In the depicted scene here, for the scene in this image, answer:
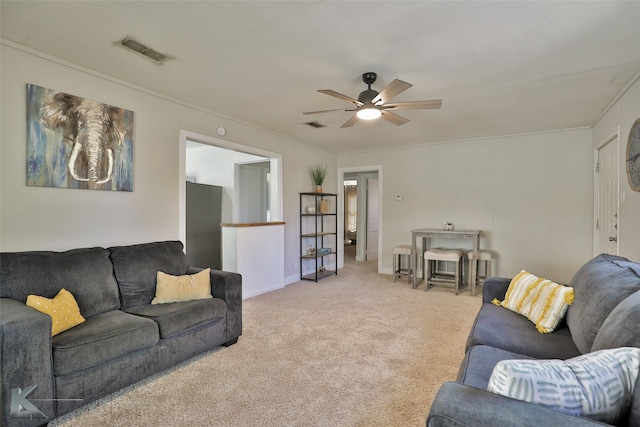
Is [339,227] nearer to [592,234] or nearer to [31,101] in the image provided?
[592,234]

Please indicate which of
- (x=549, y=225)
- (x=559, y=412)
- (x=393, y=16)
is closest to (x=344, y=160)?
(x=549, y=225)

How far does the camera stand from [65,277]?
2.30m

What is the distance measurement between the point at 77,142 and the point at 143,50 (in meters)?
0.97

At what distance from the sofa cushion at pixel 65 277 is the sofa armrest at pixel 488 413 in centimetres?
246

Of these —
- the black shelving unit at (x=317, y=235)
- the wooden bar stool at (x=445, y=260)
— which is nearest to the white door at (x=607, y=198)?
the wooden bar stool at (x=445, y=260)

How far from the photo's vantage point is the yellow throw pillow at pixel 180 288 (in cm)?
270

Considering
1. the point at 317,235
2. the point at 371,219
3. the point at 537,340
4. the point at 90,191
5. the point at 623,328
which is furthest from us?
the point at 371,219

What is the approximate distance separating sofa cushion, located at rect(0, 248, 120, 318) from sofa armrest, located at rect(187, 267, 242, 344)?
2.46ft

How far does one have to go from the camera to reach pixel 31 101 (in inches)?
97.2

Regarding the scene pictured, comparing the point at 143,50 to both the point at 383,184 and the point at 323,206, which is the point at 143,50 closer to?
the point at 323,206

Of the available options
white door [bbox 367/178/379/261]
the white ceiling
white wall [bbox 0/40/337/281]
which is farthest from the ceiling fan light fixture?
white door [bbox 367/178/379/261]

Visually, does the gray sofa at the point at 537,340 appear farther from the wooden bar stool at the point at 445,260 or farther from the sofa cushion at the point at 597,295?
the wooden bar stool at the point at 445,260

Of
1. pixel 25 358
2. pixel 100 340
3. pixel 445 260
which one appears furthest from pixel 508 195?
pixel 25 358

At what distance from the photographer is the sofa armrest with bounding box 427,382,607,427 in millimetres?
863
